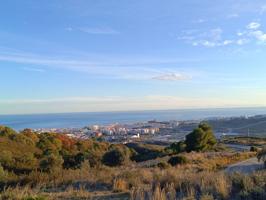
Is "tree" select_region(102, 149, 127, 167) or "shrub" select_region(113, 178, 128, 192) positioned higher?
"shrub" select_region(113, 178, 128, 192)

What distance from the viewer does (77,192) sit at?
35.0 feet

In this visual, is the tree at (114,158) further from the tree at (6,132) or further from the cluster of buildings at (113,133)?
the cluster of buildings at (113,133)

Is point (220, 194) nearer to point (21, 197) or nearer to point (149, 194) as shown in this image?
point (149, 194)

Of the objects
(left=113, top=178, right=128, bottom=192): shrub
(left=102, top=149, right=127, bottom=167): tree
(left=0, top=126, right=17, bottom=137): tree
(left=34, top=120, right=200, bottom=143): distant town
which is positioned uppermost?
(left=113, top=178, right=128, bottom=192): shrub

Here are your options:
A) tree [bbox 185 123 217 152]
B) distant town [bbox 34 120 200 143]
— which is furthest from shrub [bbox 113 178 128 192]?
distant town [bbox 34 120 200 143]

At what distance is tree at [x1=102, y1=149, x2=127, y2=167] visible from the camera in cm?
2960

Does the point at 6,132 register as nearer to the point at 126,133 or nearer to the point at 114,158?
the point at 114,158

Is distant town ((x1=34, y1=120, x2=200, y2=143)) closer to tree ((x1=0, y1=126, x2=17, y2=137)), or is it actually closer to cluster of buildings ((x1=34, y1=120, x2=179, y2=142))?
cluster of buildings ((x1=34, y1=120, x2=179, y2=142))

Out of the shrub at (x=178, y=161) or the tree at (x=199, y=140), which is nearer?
the shrub at (x=178, y=161)

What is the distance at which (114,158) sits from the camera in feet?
98.7

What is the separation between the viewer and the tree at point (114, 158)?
29.6 meters

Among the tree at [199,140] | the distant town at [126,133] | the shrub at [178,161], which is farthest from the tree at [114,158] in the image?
the distant town at [126,133]

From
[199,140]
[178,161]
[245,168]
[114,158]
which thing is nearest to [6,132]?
[199,140]

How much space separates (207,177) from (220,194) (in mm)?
2072
